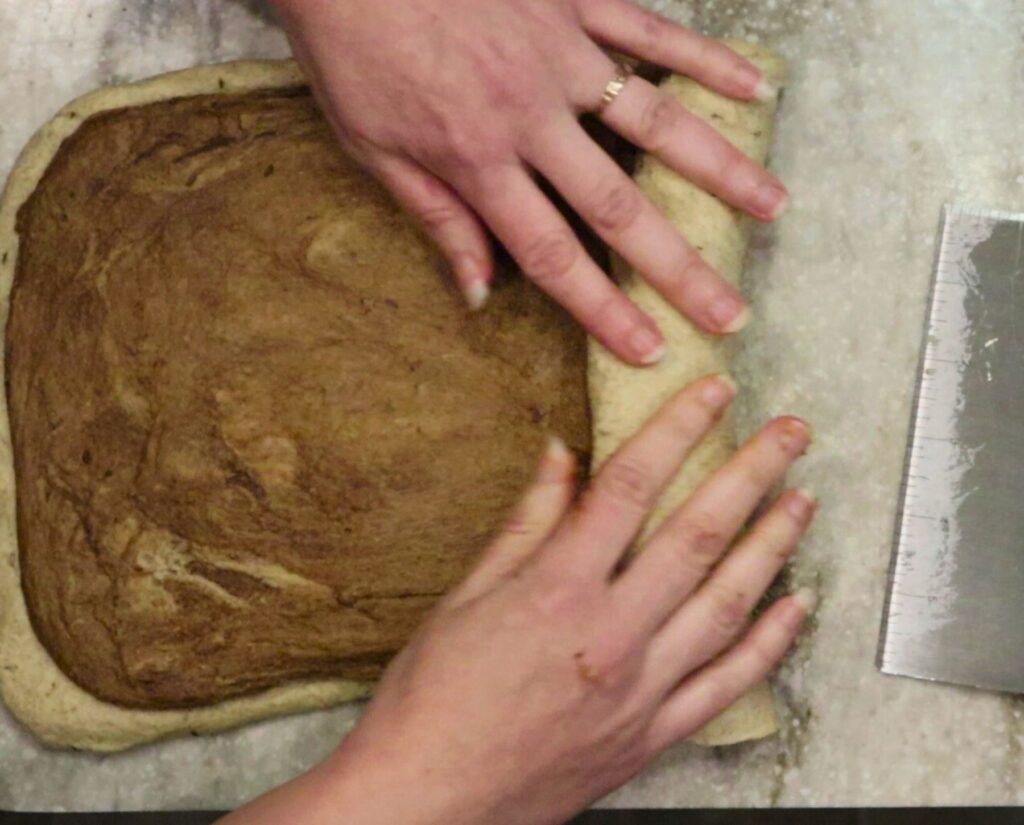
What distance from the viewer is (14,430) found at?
4.05ft

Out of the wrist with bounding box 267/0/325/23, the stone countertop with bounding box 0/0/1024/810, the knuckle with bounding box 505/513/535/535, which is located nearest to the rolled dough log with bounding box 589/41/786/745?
the knuckle with bounding box 505/513/535/535

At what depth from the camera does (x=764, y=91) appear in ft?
3.53

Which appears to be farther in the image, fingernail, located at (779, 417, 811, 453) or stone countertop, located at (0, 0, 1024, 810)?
stone countertop, located at (0, 0, 1024, 810)

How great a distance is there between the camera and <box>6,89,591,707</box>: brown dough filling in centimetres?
106

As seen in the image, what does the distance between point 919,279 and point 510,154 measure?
67 centimetres

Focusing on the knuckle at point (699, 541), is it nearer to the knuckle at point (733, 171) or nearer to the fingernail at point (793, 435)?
the fingernail at point (793, 435)

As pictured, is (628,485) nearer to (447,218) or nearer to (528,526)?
(528,526)

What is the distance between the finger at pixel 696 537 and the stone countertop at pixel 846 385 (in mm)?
290

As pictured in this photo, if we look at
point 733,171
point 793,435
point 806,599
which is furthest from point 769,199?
point 806,599

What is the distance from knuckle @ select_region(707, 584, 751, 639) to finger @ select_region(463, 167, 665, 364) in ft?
0.83

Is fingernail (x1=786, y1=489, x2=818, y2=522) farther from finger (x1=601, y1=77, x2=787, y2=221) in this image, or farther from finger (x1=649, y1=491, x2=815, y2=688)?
finger (x1=601, y1=77, x2=787, y2=221)

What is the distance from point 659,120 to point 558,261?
189 millimetres

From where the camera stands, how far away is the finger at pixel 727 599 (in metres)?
1.00

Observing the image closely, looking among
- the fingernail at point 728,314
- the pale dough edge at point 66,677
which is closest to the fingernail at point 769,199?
the fingernail at point 728,314
